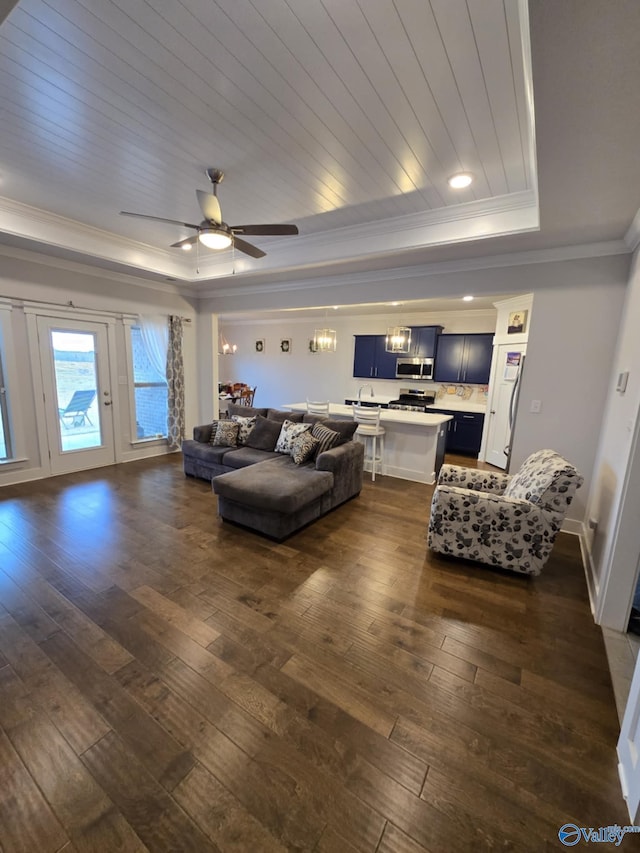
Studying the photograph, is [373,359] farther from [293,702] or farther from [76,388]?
[293,702]

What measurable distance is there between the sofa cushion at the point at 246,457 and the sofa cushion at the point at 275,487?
452 millimetres

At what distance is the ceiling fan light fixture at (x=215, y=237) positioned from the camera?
9.16ft

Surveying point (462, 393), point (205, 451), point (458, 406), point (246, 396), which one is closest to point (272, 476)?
point (205, 451)

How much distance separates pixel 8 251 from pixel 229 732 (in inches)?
207

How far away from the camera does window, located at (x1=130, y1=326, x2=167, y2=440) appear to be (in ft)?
17.8

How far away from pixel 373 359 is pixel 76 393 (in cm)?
538

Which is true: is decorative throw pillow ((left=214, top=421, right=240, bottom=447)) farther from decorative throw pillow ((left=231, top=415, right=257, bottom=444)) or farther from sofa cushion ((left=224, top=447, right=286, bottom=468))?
sofa cushion ((left=224, top=447, right=286, bottom=468))

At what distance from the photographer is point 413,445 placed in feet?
15.9

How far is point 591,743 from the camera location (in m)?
1.49

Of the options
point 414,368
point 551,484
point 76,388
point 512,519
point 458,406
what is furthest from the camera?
point 414,368

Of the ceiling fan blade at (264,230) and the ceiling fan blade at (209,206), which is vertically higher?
the ceiling fan blade at (209,206)

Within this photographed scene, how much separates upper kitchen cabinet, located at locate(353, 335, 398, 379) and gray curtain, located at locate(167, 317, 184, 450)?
371 centimetres

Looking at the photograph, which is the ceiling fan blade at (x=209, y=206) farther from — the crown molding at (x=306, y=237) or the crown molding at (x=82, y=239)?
the crown molding at (x=82, y=239)

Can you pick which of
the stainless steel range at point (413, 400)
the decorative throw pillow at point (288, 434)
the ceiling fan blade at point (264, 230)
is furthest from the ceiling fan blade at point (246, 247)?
the stainless steel range at point (413, 400)
